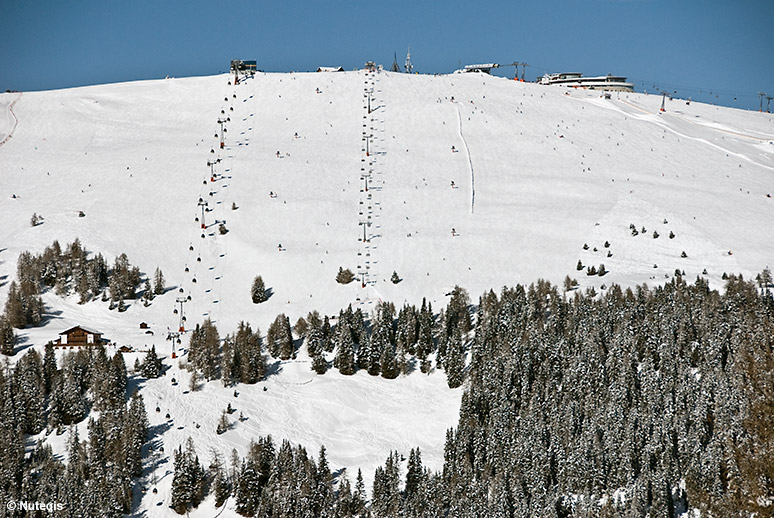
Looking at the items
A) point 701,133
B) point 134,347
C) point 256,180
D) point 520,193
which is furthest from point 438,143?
point 134,347

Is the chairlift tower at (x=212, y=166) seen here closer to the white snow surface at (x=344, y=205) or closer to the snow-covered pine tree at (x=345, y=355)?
the white snow surface at (x=344, y=205)

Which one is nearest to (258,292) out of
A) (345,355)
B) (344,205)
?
(345,355)

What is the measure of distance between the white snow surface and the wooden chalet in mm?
3572

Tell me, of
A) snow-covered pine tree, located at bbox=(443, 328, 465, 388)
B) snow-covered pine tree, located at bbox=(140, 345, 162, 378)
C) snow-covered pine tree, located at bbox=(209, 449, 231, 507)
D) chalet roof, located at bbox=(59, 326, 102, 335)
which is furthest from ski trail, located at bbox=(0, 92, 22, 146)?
snow-covered pine tree, located at bbox=(443, 328, 465, 388)

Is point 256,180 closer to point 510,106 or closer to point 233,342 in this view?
point 233,342

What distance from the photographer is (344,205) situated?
10731 centimetres

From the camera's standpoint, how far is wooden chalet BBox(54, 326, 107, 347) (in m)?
71.4

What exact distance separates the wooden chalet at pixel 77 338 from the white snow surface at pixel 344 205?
3.57m

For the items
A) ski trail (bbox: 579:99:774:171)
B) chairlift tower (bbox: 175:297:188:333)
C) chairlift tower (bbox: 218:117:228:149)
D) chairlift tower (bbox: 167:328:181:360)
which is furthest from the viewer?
ski trail (bbox: 579:99:774:171)

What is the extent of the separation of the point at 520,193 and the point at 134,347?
66.8 m

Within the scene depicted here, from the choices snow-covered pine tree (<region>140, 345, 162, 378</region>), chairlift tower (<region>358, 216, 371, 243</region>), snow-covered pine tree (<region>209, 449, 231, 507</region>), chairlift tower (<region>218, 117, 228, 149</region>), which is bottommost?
snow-covered pine tree (<region>209, 449, 231, 507</region>)

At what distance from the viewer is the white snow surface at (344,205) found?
7050 cm

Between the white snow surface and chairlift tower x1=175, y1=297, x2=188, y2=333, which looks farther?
chairlift tower x1=175, y1=297, x2=188, y2=333

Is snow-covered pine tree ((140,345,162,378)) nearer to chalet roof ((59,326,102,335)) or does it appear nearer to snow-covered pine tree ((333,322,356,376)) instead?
chalet roof ((59,326,102,335))
